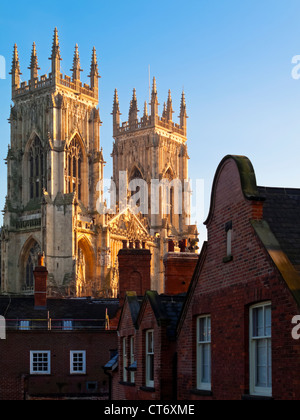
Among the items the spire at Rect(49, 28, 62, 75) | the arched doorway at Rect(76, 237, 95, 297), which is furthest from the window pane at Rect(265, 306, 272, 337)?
the spire at Rect(49, 28, 62, 75)

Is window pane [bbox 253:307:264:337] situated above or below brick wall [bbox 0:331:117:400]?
above

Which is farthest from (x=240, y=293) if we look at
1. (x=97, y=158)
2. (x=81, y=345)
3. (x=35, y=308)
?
(x=97, y=158)

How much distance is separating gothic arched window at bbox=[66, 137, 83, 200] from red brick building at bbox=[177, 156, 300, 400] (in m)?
72.2

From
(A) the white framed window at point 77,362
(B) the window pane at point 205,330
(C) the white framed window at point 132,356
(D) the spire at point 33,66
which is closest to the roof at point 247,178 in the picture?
(B) the window pane at point 205,330

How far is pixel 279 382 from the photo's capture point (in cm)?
1246

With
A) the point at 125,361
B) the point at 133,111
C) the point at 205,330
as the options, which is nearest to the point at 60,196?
the point at 133,111

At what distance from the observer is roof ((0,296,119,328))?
3641cm

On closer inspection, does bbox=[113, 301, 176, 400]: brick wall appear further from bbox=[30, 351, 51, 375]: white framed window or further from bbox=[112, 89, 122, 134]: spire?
bbox=[112, 89, 122, 134]: spire

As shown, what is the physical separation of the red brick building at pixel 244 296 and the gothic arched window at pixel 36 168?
72.6 m

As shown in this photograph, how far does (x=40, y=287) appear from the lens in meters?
36.1

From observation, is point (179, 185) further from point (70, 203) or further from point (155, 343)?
point (155, 343)

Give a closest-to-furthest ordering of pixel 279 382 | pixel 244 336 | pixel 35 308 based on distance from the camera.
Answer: pixel 279 382, pixel 244 336, pixel 35 308

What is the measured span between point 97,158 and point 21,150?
8665mm

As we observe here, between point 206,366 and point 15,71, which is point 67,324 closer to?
point 206,366
